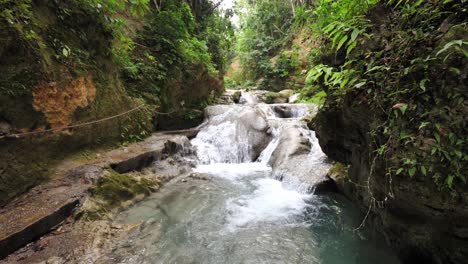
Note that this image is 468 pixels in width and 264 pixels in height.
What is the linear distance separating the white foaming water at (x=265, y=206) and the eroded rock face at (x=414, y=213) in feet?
4.92

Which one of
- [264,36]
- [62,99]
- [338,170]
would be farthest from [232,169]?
[264,36]

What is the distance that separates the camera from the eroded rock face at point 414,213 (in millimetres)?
2021

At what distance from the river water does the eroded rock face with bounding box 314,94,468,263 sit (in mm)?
532

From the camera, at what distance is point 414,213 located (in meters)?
2.29

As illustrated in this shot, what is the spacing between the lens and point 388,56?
2363 mm

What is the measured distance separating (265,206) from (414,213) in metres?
2.79

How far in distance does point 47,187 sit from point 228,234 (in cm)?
311

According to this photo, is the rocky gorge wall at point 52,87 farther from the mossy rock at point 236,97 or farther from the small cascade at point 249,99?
the small cascade at point 249,99

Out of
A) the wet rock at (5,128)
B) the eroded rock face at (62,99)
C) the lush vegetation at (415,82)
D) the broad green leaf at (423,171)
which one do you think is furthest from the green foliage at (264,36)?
the broad green leaf at (423,171)

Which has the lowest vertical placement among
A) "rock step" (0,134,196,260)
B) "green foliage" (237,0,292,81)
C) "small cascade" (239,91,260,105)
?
"rock step" (0,134,196,260)

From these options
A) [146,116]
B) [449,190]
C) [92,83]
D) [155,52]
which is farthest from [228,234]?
[155,52]

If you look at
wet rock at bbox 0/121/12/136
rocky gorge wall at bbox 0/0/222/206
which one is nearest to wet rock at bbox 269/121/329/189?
rocky gorge wall at bbox 0/0/222/206

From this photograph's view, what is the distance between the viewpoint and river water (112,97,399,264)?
315cm

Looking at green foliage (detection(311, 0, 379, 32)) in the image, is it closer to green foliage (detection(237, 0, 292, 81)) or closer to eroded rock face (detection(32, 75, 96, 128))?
eroded rock face (detection(32, 75, 96, 128))
